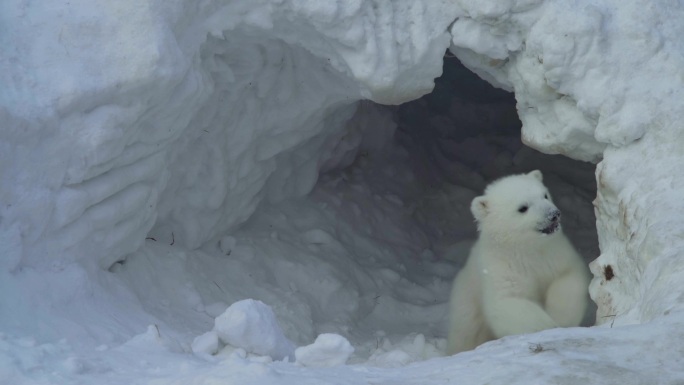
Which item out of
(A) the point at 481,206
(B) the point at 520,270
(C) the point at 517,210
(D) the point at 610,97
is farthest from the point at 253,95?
(D) the point at 610,97

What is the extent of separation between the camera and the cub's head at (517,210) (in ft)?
16.0

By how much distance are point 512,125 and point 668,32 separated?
4.85 meters

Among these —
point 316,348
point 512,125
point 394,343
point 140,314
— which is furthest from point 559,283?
point 512,125

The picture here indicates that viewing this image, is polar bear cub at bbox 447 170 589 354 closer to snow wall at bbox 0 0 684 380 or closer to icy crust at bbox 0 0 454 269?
snow wall at bbox 0 0 684 380

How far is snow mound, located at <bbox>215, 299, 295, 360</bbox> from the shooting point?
3.66 meters

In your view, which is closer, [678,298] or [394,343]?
[678,298]

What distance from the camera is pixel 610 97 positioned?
4.48 meters

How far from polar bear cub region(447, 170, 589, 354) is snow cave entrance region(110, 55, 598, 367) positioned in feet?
1.43

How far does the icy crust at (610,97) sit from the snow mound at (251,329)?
1.53 meters

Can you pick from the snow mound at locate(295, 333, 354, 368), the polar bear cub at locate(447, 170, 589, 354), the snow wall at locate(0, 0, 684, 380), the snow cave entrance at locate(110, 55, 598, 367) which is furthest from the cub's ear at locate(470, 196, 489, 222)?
the snow mound at locate(295, 333, 354, 368)

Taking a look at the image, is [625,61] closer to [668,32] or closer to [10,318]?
[668,32]

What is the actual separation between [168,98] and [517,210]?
2074 mm

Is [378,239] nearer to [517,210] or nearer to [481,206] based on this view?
[481,206]

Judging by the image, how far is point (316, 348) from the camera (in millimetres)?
3461
